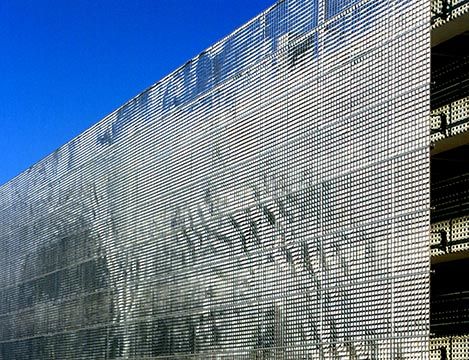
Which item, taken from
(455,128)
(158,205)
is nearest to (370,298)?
(455,128)

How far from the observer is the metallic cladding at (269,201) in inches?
538

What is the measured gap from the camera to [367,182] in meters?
14.3

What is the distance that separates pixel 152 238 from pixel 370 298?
8.23m

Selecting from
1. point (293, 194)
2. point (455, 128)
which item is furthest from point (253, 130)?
point (455, 128)

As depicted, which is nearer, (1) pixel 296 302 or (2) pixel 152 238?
(1) pixel 296 302

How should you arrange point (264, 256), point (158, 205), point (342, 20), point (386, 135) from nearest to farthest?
point (386, 135) < point (342, 20) < point (264, 256) < point (158, 205)

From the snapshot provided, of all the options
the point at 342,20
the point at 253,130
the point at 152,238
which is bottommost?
the point at 152,238

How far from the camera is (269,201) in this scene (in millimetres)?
16906

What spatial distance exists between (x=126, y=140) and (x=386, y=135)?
1036 centimetres

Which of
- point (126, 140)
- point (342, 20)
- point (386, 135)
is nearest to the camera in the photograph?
point (386, 135)

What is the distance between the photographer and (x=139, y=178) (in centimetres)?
2245

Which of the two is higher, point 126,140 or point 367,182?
point 126,140

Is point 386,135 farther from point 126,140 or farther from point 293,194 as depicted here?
point 126,140

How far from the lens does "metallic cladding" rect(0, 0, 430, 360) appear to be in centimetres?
1367
